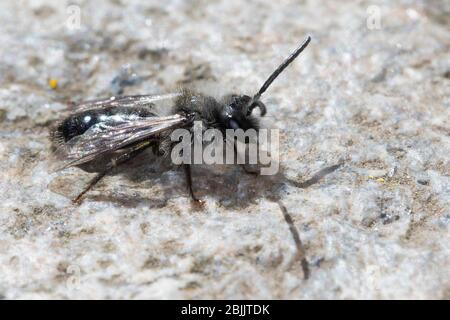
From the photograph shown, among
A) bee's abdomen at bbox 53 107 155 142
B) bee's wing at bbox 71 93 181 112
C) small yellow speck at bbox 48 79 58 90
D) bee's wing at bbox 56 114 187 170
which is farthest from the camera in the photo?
small yellow speck at bbox 48 79 58 90

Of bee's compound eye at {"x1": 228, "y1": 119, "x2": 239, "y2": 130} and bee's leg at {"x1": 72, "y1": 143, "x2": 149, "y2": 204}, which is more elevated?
bee's compound eye at {"x1": 228, "y1": 119, "x2": 239, "y2": 130}

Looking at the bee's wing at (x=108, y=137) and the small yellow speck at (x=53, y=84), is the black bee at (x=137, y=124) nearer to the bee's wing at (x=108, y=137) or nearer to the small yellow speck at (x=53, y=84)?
the bee's wing at (x=108, y=137)

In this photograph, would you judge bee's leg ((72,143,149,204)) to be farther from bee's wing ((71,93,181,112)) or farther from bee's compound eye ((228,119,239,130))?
bee's compound eye ((228,119,239,130))

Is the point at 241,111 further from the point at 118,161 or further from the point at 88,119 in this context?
the point at 88,119

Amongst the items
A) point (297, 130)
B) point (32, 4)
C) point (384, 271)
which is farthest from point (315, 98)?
point (32, 4)

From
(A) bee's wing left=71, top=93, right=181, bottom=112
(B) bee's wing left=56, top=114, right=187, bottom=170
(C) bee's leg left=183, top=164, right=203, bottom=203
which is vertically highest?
(A) bee's wing left=71, top=93, right=181, bottom=112

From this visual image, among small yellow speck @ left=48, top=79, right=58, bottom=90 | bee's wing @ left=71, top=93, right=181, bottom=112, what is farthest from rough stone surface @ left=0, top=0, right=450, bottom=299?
bee's wing @ left=71, top=93, right=181, bottom=112
